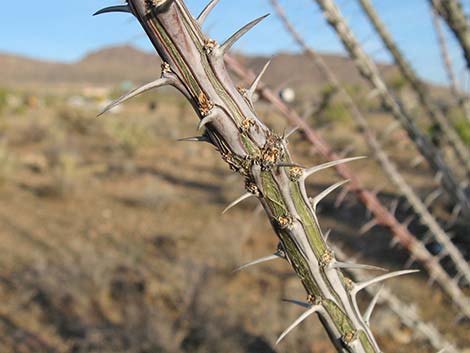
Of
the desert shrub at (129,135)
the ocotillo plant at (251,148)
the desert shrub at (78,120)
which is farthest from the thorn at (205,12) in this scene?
the desert shrub at (78,120)

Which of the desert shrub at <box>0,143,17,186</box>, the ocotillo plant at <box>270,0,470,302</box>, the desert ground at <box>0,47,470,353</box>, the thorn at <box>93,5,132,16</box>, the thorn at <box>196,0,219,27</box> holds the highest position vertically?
the thorn at <box>93,5,132,16</box>

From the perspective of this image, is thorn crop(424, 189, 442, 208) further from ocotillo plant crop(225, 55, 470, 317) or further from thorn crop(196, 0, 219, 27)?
thorn crop(196, 0, 219, 27)

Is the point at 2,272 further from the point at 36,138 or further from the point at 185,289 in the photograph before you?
the point at 36,138

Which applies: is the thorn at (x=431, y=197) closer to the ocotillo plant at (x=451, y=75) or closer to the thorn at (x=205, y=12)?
the ocotillo plant at (x=451, y=75)

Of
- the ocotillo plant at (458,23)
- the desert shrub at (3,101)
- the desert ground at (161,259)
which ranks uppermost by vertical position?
the desert shrub at (3,101)

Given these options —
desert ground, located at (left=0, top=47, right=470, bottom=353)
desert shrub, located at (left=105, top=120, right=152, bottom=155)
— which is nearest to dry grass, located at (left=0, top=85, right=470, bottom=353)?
desert ground, located at (left=0, top=47, right=470, bottom=353)

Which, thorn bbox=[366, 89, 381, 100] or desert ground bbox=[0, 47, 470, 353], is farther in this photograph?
desert ground bbox=[0, 47, 470, 353]

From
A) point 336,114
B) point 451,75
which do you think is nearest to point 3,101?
point 336,114

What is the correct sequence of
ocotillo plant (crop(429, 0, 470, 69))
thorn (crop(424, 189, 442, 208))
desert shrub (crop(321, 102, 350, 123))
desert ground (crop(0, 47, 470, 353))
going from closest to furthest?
ocotillo plant (crop(429, 0, 470, 69)), thorn (crop(424, 189, 442, 208)), desert ground (crop(0, 47, 470, 353)), desert shrub (crop(321, 102, 350, 123))

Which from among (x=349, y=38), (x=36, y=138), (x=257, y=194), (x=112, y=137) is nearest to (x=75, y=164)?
(x=112, y=137)
